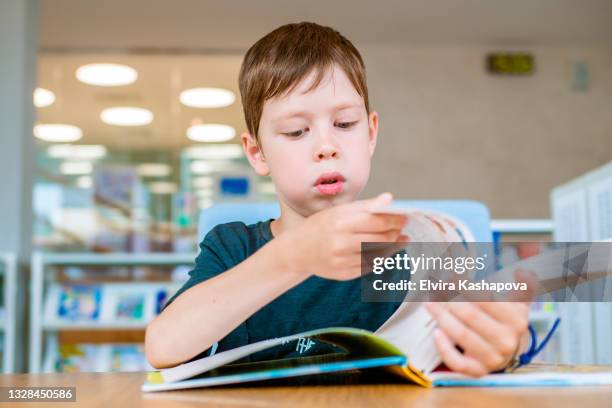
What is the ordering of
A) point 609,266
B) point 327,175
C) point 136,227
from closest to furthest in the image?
point 609,266 < point 327,175 < point 136,227

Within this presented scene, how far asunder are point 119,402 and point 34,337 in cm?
294

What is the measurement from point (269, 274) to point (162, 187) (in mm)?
5391

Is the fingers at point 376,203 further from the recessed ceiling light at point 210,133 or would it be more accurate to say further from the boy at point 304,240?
the recessed ceiling light at point 210,133

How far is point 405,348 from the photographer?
0.57m

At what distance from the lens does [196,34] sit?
5.06 meters

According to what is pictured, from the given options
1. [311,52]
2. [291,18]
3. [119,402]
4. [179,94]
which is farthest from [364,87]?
[179,94]

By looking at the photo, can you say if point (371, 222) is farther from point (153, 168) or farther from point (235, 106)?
point (153, 168)

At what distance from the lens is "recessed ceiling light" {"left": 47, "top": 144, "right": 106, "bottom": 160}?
5.71 m

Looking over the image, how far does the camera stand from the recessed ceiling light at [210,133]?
19.1ft

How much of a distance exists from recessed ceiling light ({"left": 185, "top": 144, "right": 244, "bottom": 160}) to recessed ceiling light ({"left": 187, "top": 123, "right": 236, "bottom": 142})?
0.06 meters

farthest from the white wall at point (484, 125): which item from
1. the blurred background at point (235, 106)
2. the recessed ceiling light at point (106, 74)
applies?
the recessed ceiling light at point (106, 74)

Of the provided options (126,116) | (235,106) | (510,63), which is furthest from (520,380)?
(126,116)

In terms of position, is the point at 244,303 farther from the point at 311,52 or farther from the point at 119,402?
the point at 311,52

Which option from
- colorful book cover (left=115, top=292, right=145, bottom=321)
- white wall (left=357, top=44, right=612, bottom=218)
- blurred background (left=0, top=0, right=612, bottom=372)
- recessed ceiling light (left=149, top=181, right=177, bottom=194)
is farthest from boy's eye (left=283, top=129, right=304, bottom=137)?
recessed ceiling light (left=149, top=181, right=177, bottom=194)
